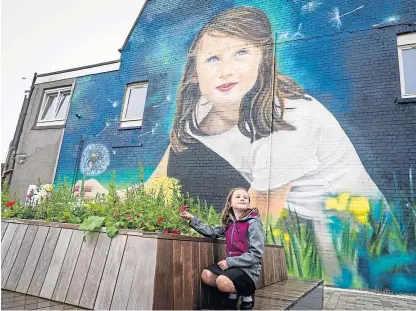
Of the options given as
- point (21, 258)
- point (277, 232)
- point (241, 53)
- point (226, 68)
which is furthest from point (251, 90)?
point (21, 258)

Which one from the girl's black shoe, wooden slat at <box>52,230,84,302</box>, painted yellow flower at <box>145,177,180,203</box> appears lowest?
the girl's black shoe

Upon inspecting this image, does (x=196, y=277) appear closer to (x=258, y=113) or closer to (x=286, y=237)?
(x=286, y=237)

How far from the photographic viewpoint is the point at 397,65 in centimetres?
626

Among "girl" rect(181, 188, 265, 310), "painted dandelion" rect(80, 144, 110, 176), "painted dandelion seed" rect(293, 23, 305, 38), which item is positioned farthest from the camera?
"painted dandelion" rect(80, 144, 110, 176)

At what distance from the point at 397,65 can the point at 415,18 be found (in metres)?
1.18

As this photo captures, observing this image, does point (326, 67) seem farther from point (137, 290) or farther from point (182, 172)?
point (137, 290)

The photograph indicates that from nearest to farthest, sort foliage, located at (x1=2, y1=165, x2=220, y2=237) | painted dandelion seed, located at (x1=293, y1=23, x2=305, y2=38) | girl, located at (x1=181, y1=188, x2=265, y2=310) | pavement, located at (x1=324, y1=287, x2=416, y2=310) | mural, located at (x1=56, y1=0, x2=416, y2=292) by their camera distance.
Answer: girl, located at (x1=181, y1=188, x2=265, y2=310), foliage, located at (x1=2, y1=165, x2=220, y2=237), pavement, located at (x1=324, y1=287, x2=416, y2=310), mural, located at (x1=56, y1=0, x2=416, y2=292), painted dandelion seed, located at (x1=293, y1=23, x2=305, y2=38)

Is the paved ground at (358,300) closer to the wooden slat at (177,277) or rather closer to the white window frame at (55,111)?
the wooden slat at (177,277)

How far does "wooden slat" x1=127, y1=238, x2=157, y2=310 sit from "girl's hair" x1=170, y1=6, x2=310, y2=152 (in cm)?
543

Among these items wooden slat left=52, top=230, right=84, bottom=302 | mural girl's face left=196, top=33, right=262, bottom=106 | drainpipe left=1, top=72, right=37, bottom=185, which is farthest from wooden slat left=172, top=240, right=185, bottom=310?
drainpipe left=1, top=72, right=37, bottom=185

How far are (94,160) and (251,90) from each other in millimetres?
5222

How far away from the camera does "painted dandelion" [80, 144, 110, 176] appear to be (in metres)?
8.94

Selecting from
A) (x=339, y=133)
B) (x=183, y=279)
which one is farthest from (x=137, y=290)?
(x=339, y=133)

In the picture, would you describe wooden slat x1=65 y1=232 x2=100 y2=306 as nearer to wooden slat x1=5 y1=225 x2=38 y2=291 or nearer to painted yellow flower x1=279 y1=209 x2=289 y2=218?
wooden slat x1=5 y1=225 x2=38 y2=291
